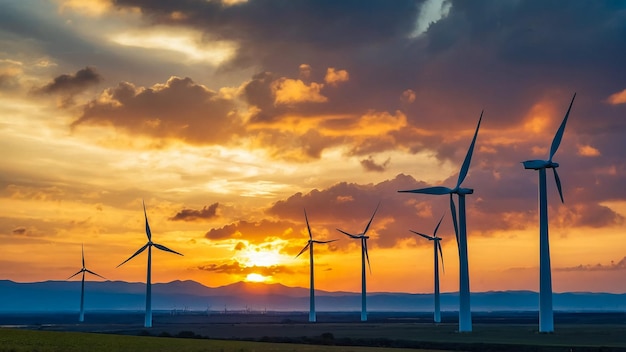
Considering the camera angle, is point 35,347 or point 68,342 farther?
point 68,342

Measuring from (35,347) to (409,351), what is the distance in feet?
101

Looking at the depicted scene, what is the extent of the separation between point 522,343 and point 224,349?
3497 centimetres

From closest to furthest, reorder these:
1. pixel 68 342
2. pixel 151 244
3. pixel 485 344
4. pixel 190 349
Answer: pixel 190 349
pixel 68 342
pixel 485 344
pixel 151 244

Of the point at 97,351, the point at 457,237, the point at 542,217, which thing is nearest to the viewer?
the point at 97,351

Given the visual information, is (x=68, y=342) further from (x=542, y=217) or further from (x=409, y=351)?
(x=542, y=217)

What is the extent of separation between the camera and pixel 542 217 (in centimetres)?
10819

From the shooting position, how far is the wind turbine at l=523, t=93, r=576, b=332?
105 m

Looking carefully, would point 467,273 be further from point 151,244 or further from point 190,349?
point 151,244

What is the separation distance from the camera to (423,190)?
118562mm

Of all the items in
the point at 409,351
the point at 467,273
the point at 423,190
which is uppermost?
the point at 423,190

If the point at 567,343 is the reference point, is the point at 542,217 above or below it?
above

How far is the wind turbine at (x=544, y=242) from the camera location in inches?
4124

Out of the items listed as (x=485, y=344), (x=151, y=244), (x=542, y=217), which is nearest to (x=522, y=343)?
(x=485, y=344)

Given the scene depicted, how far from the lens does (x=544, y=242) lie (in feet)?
349
